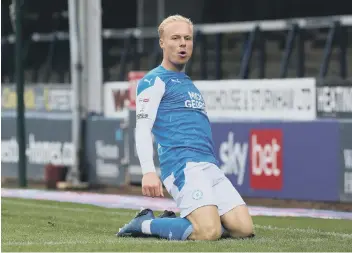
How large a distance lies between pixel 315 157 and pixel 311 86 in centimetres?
161

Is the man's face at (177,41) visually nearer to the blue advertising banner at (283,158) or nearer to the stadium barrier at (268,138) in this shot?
the stadium barrier at (268,138)

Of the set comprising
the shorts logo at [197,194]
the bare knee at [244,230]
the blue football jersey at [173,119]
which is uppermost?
the blue football jersey at [173,119]

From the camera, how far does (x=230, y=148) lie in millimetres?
17750

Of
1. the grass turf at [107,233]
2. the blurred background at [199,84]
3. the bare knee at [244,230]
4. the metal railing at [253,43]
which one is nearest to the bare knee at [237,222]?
the bare knee at [244,230]

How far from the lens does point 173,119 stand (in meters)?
9.81

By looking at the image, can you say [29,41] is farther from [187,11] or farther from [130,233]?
[130,233]

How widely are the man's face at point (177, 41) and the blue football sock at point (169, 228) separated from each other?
1283 mm

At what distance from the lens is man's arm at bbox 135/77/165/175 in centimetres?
954

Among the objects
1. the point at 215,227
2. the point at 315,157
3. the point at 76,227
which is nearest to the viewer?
the point at 215,227

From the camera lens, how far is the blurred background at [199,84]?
16.8 meters

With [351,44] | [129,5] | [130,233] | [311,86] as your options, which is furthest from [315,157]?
[129,5]

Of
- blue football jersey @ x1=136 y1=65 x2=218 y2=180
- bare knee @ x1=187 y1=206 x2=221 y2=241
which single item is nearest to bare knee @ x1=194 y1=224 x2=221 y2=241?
bare knee @ x1=187 y1=206 x2=221 y2=241

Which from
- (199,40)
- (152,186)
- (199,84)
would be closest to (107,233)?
(152,186)

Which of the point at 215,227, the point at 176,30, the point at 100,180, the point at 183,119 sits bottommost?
the point at 100,180
